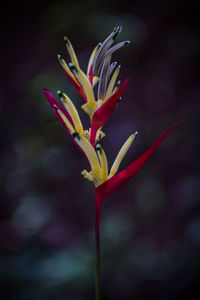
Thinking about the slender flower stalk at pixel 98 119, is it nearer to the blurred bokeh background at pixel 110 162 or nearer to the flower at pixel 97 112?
the flower at pixel 97 112

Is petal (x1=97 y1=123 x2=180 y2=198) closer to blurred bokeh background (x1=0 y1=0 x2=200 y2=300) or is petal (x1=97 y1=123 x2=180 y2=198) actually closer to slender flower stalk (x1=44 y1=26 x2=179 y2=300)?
slender flower stalk (x1=44 y1=26 x2=179 y2=300)

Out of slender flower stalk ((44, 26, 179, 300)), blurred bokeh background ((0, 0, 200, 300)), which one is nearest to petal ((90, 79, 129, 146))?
slender flower stalk ((44, 26, 179, 300))

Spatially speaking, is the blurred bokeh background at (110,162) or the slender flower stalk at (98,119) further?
the blurred bokeh background at (110,162)

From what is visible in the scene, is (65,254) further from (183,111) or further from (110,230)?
(183,111)

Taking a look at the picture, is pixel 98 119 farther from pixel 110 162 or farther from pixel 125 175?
pixel 110 162

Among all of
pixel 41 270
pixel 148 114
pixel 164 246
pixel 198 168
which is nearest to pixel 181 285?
pixel 164 246

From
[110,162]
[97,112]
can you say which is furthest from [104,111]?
[110,162]

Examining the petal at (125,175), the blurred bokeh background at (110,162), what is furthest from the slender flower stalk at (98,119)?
the blurred bokeh background at (110,162)
